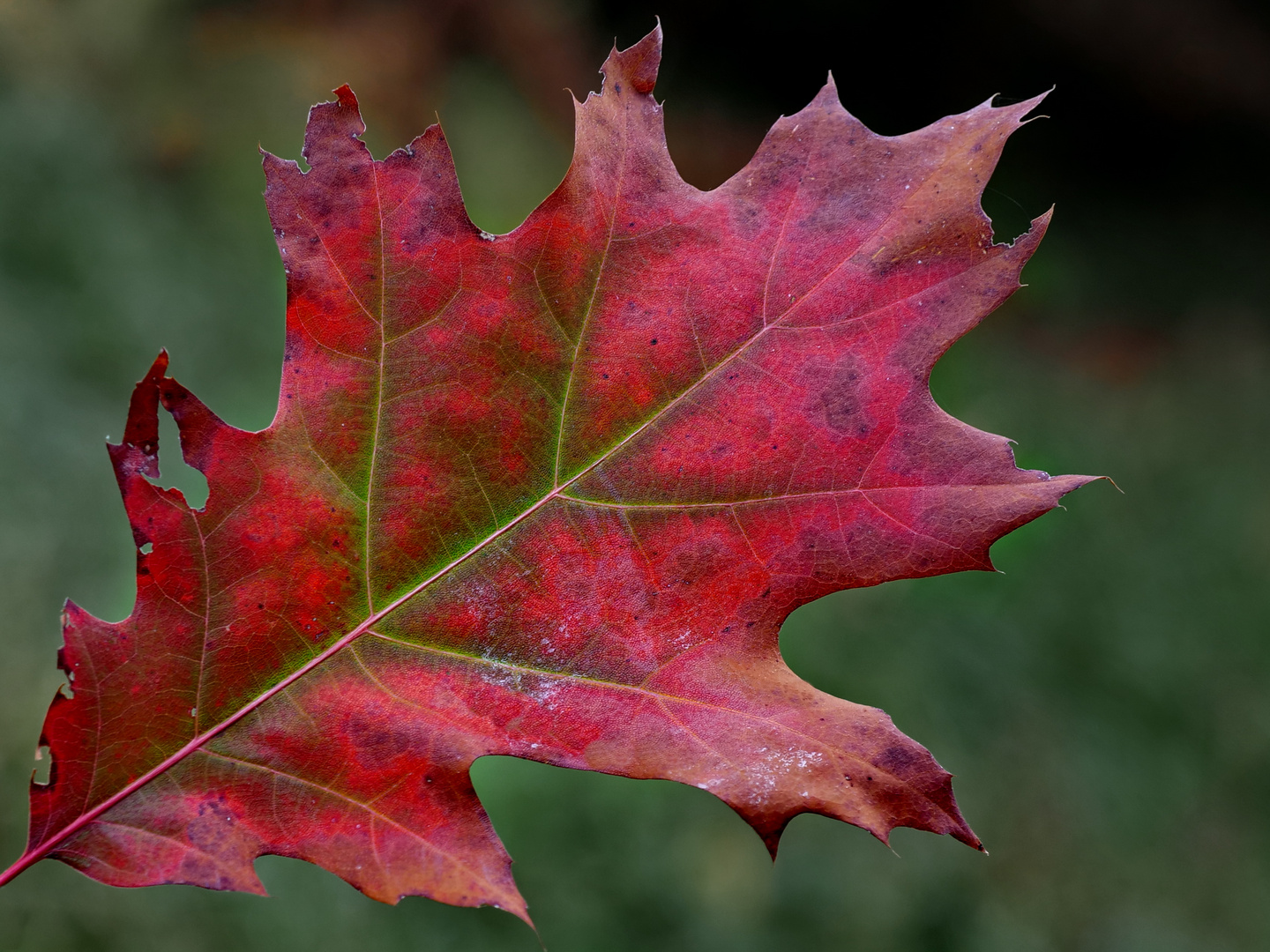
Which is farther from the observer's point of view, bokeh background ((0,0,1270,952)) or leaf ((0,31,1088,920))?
bokeh background ((0,0,1270,952))

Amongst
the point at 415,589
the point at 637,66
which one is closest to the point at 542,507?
the point at 415,589

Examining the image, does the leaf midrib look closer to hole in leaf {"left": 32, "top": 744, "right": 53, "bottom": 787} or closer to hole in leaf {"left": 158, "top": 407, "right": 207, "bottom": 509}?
hole in leaf {"left": 32, "top": 744, "right": 53, "bottom": 787}

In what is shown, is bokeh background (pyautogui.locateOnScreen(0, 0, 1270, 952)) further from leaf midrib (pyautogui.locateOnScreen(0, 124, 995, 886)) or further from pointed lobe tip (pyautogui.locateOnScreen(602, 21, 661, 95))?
pointed lobe tip (pyautogui.locateOnScreen(602, 21, 661, 95))

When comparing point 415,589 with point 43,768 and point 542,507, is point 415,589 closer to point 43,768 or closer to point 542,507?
point 542,507

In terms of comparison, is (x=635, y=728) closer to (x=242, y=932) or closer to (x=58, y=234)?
(x=242, y=932)

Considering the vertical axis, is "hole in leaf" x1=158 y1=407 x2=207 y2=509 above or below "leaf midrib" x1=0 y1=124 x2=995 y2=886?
below

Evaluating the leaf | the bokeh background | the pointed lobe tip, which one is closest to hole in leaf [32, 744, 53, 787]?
the leaf

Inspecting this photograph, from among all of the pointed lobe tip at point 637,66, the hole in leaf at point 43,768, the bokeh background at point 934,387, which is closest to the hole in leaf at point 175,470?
the bokeh background at point 934,387
